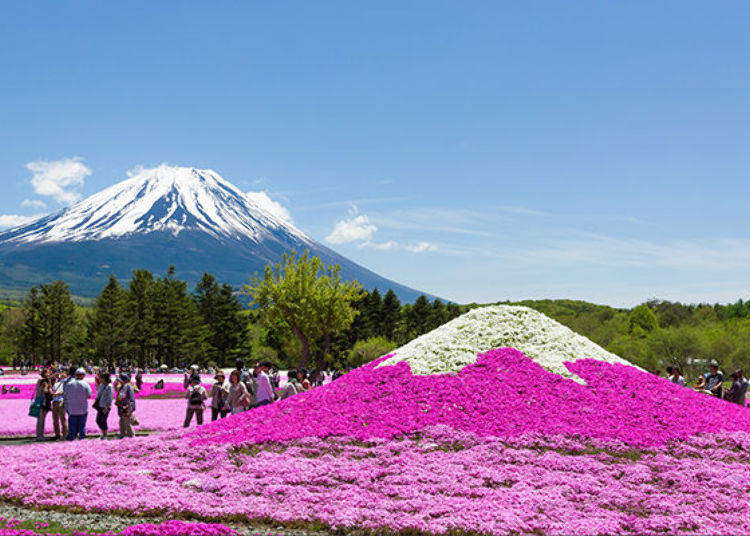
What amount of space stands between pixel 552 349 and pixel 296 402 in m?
9.82

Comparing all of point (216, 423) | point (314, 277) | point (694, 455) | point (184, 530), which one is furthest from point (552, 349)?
point (314, 277)

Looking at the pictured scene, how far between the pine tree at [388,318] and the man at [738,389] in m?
90.2

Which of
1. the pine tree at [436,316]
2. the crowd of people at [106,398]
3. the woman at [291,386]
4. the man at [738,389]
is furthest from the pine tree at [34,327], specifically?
the man at [738,389]

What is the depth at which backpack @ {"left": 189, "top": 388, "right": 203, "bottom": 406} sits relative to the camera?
21.1 meters

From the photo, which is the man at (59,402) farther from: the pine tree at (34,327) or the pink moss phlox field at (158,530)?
the pine tree at (34,327)

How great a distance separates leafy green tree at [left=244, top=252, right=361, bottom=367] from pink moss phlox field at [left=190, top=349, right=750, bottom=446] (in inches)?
1221

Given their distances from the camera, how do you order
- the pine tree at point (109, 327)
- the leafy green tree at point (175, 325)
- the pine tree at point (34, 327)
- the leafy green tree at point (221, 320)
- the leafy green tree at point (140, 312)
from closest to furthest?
the leafy green tree at point (140, 312) → the pine tree at point (109, 327) → the leafy green tree at point (175, 325) → the pine tree at point (34, 327) → the leafy green tree at point (221, 320)

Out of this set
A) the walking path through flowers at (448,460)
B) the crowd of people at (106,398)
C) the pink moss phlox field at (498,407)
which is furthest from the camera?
the crowd of people at (106,398)

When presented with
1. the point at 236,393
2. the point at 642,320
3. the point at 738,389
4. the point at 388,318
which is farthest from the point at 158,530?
the point at 642,320

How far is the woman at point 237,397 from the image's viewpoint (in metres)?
20.4

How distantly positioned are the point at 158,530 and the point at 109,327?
7819 centimetres

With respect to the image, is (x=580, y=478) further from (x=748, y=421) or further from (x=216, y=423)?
(x=216, y=423)

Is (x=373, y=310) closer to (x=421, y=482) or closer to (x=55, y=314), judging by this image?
(x=55, y=314)

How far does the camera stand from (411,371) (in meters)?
20.8
